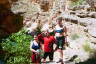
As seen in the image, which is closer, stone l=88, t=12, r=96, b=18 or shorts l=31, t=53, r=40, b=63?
shorts l=31, t=53, r=40, b=63

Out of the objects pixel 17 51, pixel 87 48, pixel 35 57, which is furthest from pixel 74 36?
pixel 35 57

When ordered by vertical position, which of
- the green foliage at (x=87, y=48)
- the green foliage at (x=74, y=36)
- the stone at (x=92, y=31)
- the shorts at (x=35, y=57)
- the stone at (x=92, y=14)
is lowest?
the green foliage at (x=74, y=36)

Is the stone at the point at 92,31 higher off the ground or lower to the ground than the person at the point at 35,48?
lower

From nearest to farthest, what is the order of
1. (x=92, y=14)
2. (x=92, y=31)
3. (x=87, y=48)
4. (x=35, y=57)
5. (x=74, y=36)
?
1. (x=35, y=57)
2. (x=87, y=48)
3. (x=92, y=31)
4. (x=74, y=36)
5. (x=92, y=14)

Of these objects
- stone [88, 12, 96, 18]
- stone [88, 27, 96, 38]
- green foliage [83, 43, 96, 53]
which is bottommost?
green foliage [83, 43, 96, 53]

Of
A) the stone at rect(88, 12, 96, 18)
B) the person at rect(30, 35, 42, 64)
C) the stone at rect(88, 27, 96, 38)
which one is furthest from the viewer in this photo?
the stone at rect(88, 12, 96, 18)

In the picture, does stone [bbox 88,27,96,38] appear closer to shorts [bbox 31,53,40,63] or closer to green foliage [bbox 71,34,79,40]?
green foliage [bbox 71,34,79,40]

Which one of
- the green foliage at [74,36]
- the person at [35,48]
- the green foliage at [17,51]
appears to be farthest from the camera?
the green foliage at [74,36]

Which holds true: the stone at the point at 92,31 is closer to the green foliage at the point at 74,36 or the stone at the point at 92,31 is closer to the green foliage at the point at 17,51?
the green foliage at the point at 74,36

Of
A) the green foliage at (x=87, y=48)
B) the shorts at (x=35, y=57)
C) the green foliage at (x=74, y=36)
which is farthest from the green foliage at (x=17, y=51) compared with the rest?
the green foliage at (x=74, y=36)

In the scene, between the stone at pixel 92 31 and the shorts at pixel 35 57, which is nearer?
the shorts at pixel 35 57

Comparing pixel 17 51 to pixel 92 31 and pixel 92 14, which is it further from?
pixel 92 14

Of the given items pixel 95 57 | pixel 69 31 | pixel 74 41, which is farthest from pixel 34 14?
pixel 95 57

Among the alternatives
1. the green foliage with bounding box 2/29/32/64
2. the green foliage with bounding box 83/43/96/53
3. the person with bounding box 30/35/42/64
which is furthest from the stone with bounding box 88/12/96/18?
the person with bounding box 30/35/42/64
